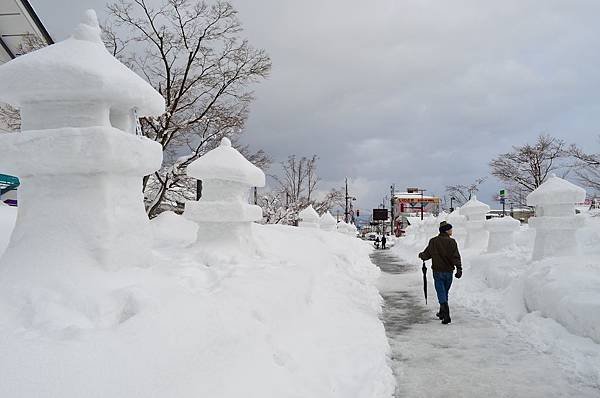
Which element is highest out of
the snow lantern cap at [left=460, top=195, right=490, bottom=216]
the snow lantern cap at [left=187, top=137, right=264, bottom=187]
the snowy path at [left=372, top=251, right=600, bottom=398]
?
the snow lantern cap at [left=187, top=137, right=264, bottom=187]

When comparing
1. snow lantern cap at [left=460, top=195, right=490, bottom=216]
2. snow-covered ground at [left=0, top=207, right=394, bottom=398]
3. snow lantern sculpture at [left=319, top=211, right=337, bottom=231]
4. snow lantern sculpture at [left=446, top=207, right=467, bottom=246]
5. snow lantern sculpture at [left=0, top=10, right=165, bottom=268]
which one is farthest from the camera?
snow lantern sculpture at [left=319, top=211, right=337, bottom=231]

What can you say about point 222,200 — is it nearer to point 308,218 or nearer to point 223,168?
point 223,168

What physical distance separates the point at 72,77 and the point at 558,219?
9.17 m

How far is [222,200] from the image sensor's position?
278 inches

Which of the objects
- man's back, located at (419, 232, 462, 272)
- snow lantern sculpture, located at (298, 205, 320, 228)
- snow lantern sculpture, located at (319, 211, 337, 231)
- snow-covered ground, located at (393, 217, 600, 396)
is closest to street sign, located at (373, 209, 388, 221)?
snow lantern sculpture, located at (319, 211, 337, 231)

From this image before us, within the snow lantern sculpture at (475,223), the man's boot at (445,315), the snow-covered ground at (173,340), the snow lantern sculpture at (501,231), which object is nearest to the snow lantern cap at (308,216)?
the snow lantern sculpture at (475,223)

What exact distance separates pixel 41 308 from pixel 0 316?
0.77 ft

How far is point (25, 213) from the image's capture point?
3.66 meters

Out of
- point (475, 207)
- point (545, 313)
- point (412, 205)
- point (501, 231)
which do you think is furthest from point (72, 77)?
point (412, 205)

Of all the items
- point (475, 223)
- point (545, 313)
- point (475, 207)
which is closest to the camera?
point (545, 313)

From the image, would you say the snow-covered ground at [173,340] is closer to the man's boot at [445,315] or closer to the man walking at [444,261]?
the man's boot at [445,315]

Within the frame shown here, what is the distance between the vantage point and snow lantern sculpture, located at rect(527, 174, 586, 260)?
8430mm

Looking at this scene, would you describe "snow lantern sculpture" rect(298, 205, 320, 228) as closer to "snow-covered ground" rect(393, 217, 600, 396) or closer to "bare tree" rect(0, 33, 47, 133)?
"snow-covered ground" rect(393, 217, 600, 396)

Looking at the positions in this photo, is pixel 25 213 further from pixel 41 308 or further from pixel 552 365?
pixel 552 365
